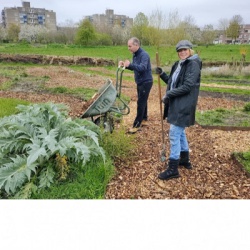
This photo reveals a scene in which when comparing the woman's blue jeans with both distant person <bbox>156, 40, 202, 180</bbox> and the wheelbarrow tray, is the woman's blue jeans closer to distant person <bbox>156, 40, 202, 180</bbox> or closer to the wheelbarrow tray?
distant person <bbox>156, 40, 202, 180</bbox>

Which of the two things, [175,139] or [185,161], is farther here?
[185,161]

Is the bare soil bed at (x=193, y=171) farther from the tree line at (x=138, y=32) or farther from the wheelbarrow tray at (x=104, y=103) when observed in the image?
the tree line at (x=138, y=32)

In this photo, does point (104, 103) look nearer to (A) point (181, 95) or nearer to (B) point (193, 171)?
(A) point (181, 95)

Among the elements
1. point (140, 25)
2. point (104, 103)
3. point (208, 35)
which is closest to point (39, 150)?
point (104, 103)

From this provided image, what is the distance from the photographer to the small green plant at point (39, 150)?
251 cm

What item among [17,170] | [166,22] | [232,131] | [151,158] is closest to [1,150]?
[17,170]

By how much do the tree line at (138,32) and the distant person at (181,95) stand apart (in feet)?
6.17

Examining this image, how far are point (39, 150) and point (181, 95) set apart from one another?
1.51 metres

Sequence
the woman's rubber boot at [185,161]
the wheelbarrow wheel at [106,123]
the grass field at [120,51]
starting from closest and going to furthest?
the woman's rubber boot at [185,161] → the wheelbarrow wheel at [106,123] → the grass field at [120,51]

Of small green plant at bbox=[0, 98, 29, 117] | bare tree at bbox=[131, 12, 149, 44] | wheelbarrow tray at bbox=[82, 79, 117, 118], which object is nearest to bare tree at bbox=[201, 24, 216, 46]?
bare tree at bbox=[131, 12, 149, 44]

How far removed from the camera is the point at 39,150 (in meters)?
2.45

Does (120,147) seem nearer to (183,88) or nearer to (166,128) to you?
(183,88)

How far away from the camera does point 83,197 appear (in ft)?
8.38

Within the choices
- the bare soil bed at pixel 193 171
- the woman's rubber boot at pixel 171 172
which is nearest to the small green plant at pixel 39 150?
the bare soil bed at pixel 193 171
